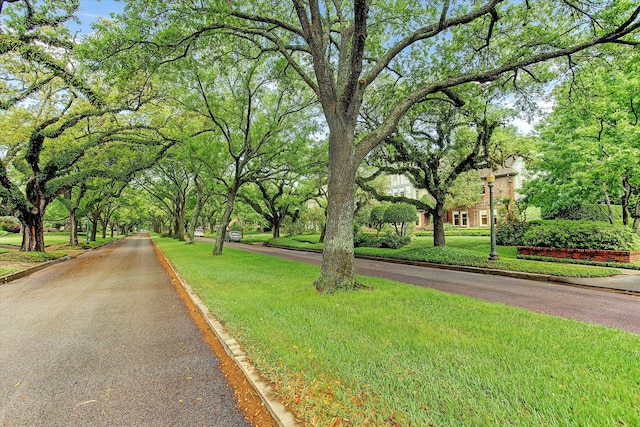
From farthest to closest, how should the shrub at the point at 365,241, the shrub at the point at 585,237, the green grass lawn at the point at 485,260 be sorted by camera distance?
the shrub at the point at 365,241
the shrub at the point at 585,237
the green grass lawn at the point at 485,260

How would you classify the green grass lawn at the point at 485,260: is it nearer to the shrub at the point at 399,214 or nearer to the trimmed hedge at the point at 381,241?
the trimmed hedge at the point at 381,241

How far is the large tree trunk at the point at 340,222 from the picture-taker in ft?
23.4

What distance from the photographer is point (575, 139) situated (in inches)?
593

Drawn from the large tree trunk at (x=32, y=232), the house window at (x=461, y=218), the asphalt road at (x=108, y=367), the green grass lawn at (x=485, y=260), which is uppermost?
the house window at (x=461, y=218)

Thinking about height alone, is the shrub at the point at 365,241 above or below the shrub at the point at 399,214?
below

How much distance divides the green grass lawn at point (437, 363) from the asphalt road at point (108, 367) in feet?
2.25

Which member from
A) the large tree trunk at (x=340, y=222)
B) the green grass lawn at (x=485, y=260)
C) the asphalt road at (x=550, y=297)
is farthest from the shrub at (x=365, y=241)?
the large tree trunk at (x=340, y=222)

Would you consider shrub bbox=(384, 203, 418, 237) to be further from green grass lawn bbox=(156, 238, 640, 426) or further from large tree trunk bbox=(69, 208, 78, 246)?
large tree trunk bbox=(69, 208, 78, 246)

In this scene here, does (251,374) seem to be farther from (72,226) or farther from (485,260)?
(72,226)

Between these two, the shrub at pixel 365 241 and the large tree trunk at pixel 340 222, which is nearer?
the large tree trunk at pixel 340 222

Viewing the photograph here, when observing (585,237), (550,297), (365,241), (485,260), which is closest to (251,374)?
(550,297)

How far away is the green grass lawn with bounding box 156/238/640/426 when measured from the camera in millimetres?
2549

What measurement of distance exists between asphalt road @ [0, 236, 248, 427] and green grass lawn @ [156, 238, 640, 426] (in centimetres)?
68

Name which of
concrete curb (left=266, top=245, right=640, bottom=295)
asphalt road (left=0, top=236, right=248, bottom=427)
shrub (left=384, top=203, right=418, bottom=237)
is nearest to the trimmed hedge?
shrub (left=384, top=203, right=418, bottom=237)
